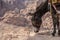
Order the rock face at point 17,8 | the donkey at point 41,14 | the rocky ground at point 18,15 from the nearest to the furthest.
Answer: the donkey at point 41,14 < the rocky ground at point 18,15 < the rock face at point 17,8

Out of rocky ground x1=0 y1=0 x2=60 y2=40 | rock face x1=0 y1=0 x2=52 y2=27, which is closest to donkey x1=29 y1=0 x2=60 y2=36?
rocky ground x1=0 y1=0 x2=60 y2=40

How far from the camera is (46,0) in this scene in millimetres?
2012

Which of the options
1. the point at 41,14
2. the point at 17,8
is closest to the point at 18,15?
the point at 17,8

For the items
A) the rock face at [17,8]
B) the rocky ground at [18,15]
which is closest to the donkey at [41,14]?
the rocky ground at [18,15]

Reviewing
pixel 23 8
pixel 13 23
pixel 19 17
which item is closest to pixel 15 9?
pixel 23 8

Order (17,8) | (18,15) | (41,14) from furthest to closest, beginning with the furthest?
(17,8), (18,15), (41,14)

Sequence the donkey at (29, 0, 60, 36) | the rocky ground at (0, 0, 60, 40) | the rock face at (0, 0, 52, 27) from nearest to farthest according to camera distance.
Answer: the donkey at (29, 0, 60, 36)
the rocky ground at (0, 0, 60, 40)
the rock face at (0, 0, 52, 27)

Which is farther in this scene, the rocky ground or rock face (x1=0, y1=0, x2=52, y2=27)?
rock face (x1=0, y1=0, x2=52, y2=27)

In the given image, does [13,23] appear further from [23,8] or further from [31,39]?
[31,39]

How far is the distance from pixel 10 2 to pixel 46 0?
5.66 m

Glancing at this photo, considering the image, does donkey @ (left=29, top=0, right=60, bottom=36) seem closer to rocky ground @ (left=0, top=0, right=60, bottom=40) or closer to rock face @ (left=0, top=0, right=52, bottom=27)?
rocky ground @ (left=0, top=0, right=60, bottom=40)

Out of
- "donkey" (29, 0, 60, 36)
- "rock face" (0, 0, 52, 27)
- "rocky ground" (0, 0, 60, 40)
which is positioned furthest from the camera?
"rock face" (0, 0, 52, 27)

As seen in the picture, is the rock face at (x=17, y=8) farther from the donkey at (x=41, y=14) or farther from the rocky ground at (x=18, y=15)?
the donkey at (x=41, y=14)

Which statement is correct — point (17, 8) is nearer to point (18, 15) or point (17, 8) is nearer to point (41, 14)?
point (18, 15)
